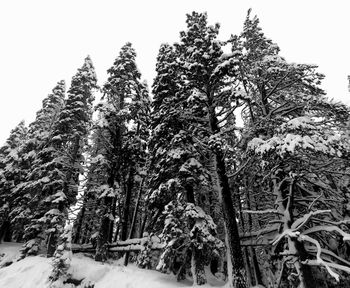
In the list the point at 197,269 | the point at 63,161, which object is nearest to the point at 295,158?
the point at 197,269

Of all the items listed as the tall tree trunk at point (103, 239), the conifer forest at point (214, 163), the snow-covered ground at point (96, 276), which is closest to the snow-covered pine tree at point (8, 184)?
the conifer forest at point (214, 163)

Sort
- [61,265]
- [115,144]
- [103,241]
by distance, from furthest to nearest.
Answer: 1. [115,144]
2. [103,241]
3. [61,265]

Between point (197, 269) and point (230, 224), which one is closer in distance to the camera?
point (230, 224)

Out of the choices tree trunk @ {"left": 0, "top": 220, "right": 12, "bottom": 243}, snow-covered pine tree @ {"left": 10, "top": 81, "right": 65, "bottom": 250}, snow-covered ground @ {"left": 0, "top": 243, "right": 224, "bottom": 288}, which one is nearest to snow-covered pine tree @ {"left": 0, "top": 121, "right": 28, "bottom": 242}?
tree trunk @ {"left": 0, "top": 220, "right": 12, "bottom": 243}

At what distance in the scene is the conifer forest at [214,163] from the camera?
306 inches

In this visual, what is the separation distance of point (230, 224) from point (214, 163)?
283 cm

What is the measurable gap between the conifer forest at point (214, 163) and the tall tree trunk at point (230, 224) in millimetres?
42

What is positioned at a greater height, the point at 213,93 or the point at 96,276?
the point at 213,93

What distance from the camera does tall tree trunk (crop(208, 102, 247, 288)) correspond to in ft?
27.2

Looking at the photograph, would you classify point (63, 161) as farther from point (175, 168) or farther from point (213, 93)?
point (213, 93)

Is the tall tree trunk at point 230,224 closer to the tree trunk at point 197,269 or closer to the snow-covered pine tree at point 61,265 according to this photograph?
the tree trunk at point 197,269

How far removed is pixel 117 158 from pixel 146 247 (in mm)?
6509

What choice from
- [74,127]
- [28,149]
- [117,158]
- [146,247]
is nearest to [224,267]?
[146,247]

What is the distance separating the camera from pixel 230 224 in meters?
9.16
